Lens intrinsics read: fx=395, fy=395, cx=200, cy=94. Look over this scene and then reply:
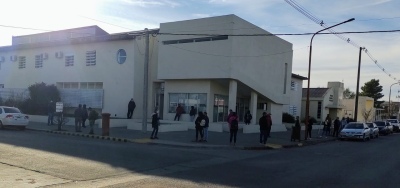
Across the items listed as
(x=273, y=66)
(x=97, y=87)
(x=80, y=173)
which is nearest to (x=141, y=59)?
(x=97, y=87)

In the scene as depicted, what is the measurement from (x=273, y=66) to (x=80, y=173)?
27760mm

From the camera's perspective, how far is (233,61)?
29172 millimetres

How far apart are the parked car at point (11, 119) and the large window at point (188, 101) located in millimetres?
12048

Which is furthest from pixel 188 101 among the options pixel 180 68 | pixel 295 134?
pixel 295 134

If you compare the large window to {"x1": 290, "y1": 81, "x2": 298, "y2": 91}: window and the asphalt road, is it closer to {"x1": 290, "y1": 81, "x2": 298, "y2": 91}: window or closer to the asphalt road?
the asphalt road

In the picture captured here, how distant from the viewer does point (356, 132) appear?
29625mm

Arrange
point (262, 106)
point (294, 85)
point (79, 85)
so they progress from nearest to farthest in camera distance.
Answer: point (79, 85) → point (262, 106) → point (294, 85)

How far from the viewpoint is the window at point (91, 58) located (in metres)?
36.5

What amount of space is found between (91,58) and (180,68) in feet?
33.1

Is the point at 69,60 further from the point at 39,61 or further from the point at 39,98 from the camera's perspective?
the point at 39,98

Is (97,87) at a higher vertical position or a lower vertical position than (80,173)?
higher

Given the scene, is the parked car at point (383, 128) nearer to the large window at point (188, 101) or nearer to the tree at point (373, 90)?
the large window at point (188, 101)

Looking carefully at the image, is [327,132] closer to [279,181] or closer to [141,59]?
[141,59]

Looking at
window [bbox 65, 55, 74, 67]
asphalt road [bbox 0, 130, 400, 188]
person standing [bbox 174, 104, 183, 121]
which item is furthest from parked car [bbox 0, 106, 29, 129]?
window [bbox 65, 55, 74, 67]
